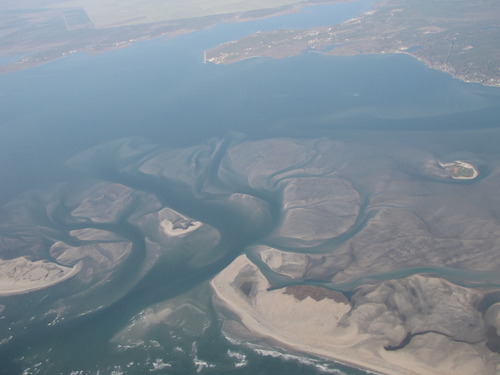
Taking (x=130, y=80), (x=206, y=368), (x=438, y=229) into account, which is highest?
(x=130, y=80)

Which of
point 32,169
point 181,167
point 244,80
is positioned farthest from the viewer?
point 244,80

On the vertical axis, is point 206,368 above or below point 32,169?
below

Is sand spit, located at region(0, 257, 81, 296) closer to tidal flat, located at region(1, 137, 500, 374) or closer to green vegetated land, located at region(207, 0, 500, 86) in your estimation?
tidal flat, located at region(1, 137, 500, 374)

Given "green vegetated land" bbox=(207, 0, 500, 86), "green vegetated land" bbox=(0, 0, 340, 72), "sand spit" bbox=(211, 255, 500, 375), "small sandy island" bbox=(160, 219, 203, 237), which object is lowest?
"sand spit" bbox=(211, 255, 500, 375)

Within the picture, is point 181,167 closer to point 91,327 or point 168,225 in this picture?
point 168,225

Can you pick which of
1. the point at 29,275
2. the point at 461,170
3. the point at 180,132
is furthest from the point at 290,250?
the point at 180,132

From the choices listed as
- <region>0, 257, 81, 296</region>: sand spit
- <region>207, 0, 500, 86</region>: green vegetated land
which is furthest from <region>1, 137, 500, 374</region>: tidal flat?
<region>207, 0, 500, 86</region>: green vegetated land

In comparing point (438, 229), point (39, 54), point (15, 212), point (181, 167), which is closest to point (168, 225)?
point (181, 167)

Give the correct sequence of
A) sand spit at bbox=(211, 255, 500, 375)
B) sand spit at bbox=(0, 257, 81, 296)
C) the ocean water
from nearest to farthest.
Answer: sand spit at bbox=(211, 255, 500, 375) → the ocean water → sand spit at bbox=(0, 257, 81, 296)
